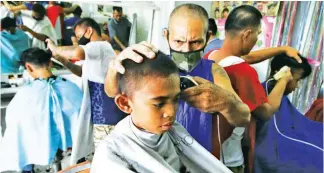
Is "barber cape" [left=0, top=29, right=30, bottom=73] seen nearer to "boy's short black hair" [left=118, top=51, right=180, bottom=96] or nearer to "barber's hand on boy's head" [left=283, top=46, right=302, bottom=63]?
"boy's short black hair" [left=118, top=51, right=180, bottom=96]

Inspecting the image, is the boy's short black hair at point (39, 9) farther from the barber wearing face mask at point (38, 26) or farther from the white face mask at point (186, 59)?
the white face mask at point (186, 59)

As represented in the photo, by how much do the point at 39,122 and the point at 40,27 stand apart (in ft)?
1.37

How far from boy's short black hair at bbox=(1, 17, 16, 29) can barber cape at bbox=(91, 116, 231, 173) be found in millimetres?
665

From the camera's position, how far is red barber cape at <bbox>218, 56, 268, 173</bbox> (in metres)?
1.27

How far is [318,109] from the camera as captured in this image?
1.40 meters

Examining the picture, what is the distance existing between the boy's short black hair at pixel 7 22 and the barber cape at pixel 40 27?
44mm

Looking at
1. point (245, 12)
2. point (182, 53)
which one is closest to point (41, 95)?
point (182, 53)

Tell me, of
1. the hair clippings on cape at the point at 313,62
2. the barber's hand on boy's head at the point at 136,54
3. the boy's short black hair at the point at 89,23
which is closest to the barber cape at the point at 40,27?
the boy's short black hair at the point at 89,23

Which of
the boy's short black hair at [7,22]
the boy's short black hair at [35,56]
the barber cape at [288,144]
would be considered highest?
the boy's short black hair at [7,22]

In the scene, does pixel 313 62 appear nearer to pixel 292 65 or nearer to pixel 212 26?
pixel 292 65

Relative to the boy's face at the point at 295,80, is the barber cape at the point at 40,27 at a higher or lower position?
higher

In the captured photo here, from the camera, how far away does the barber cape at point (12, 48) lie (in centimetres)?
121

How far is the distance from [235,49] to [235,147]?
1.48 feet

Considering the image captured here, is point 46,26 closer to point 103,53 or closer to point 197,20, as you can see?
point 103,53
